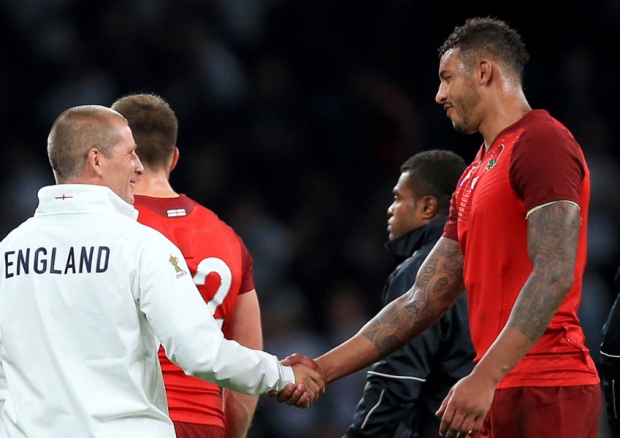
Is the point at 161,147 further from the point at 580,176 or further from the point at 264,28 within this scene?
the point at 264,28

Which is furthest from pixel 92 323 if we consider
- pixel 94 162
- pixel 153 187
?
pixel 153 187

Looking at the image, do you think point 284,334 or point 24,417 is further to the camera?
point 284,334

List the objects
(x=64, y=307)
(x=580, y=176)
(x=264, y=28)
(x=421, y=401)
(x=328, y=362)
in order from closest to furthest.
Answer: (x=64, y=307) → (x=580, y=176) → (x=328, y=362) → (x=421, y=401) → (x=264, y=28)

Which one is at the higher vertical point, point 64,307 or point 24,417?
point 64,307

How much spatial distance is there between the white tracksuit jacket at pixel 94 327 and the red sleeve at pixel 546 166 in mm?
1050

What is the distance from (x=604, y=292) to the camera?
8.21 m

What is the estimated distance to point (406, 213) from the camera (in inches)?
200

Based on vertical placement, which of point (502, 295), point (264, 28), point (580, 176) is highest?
point (264, 28)

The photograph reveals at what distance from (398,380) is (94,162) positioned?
1930 millimetres

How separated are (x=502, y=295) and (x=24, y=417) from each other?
59.0 inches

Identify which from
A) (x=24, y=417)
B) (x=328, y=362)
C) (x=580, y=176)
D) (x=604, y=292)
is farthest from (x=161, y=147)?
(x=604, y=292)

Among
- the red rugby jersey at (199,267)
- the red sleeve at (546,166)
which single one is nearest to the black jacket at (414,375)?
the red rugby jersey at (199,267)

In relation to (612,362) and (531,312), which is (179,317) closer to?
(531,312)

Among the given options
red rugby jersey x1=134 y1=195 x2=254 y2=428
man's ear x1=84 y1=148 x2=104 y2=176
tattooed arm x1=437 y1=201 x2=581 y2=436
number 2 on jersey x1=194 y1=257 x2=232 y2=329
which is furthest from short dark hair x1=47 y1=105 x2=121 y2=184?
tattooed arm x1=437 y1=201 x2=581 y2=436
